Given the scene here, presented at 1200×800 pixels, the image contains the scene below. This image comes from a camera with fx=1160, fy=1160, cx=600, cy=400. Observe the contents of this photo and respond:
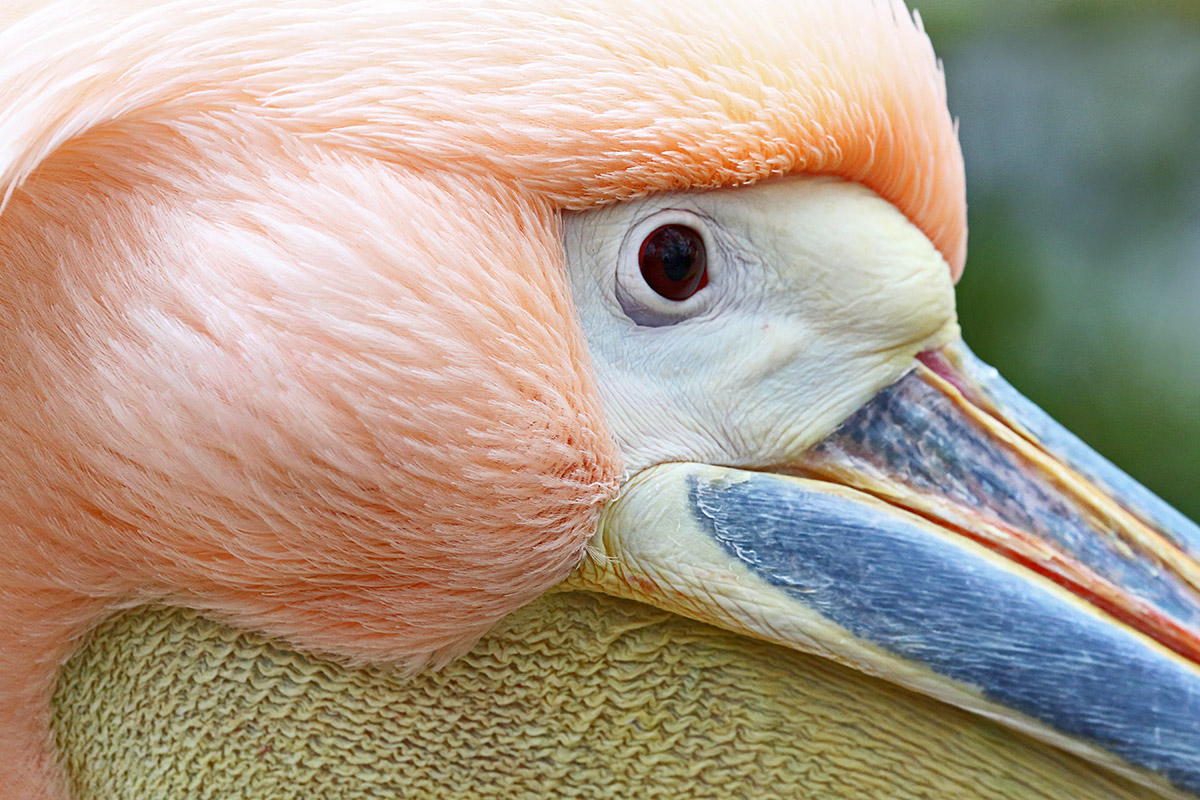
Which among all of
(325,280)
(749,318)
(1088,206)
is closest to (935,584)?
(749,318)

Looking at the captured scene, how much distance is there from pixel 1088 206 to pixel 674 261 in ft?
9.09

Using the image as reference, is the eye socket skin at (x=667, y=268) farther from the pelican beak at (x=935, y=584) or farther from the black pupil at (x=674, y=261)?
the pelican beak at (x=935, y=584)

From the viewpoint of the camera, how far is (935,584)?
2.51 ft

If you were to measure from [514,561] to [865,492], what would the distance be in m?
0.26

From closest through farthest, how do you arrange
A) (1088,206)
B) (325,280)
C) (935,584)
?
1. (325,280)
2. (935,584)
3. (1088,206)

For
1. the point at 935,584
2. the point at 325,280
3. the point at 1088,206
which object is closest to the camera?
the point at 325,280

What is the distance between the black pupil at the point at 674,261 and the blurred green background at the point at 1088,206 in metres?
2.44

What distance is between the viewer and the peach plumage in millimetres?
666

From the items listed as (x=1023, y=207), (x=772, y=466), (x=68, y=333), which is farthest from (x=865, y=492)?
(x=1023, y=207)

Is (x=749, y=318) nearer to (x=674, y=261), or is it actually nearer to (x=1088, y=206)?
(x=674, y=261)

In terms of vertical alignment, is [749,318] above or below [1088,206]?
below

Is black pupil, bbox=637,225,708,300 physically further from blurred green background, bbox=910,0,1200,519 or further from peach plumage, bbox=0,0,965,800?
blurred green background, bbox=910,0,1200,519

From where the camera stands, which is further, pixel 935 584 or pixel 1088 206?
pixel 1088 206

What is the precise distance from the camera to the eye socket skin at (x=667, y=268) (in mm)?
783
